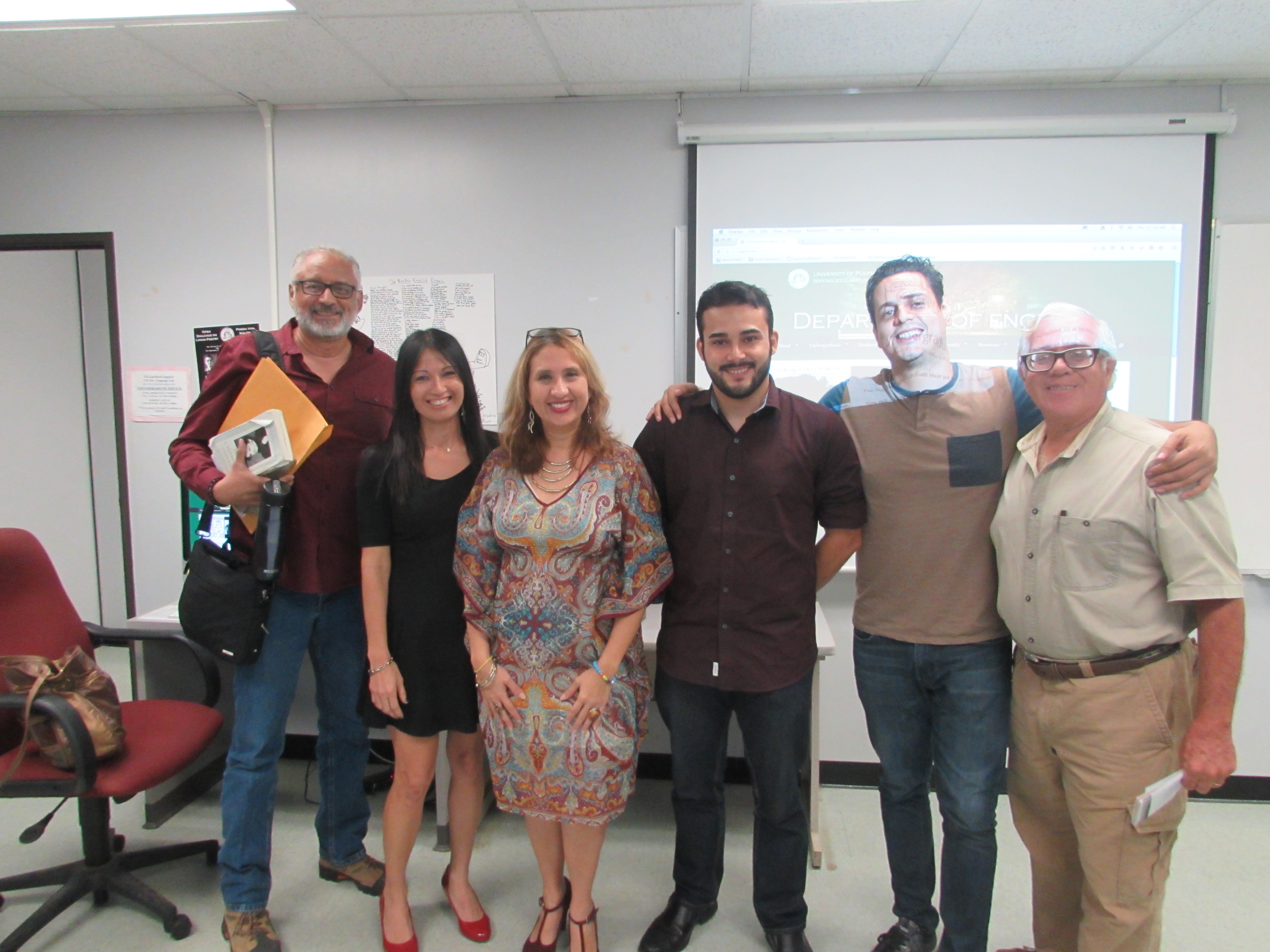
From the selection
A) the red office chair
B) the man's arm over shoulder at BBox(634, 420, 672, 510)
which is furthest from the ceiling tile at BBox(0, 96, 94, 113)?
the man's arm over shoulder at BBox(634, 420, 672, 510)

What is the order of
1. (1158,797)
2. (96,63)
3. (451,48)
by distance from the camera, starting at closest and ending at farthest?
(1158,797) → (451,48) → (96,63)

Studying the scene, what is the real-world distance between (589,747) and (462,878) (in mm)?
642

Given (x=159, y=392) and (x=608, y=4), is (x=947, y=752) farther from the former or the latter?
(x=159, y=392)

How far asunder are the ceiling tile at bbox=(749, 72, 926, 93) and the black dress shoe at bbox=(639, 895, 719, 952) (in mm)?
2578

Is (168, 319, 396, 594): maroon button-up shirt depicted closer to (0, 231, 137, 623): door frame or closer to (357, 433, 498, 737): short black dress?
(357, 433, 498, 737): short black dress

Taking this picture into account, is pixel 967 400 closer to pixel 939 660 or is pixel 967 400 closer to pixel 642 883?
pixel 939 660


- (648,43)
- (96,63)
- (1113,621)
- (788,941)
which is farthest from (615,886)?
(96,63)

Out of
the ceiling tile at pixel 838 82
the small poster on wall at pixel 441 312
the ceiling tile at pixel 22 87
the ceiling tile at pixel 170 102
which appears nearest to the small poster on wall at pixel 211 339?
the small poster on wall at pixel 441 312

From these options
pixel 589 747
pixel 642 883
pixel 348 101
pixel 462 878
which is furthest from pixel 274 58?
pixel 642 883

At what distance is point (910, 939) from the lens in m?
1.68

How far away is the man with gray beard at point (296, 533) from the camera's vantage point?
5.67 feet

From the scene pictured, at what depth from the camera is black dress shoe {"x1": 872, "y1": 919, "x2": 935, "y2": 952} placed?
1680 mm

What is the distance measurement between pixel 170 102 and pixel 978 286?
122 inches

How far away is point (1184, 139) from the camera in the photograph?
2412 mm
